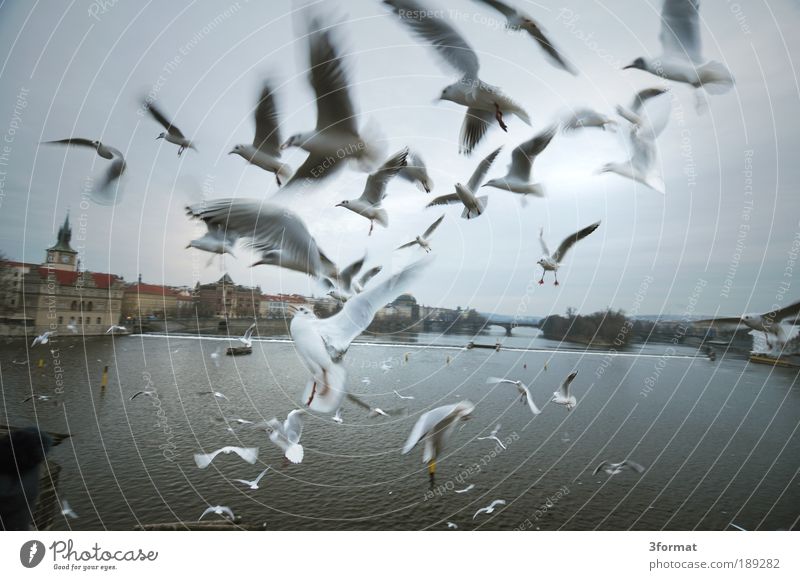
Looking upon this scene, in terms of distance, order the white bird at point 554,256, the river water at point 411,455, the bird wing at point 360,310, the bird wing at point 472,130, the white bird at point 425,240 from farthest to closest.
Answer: the river water at point 411,455
the white bird at point 425,240
the bird wing at point 472,130
the white bird at point 554,256
the bird wing at point 360,310

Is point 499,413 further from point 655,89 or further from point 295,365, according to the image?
point 295,365

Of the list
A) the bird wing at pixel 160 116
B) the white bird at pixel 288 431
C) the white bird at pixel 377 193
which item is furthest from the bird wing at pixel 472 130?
the white bird at pixel 288 431

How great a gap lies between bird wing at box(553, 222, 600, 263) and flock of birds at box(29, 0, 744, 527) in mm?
13

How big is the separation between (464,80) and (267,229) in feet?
6.23

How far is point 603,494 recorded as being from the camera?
216 inches

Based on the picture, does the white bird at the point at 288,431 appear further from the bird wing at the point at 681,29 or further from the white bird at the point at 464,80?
the bird wing at the point at 681,29

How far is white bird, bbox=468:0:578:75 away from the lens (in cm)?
306

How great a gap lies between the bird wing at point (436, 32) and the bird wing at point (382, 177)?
0.81 meters

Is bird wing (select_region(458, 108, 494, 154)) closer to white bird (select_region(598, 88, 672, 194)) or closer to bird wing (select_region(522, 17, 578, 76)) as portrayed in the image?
bird wing (select_region(522, 17, 578, 76))

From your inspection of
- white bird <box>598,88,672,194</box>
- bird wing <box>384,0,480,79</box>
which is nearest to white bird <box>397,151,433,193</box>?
bird wing <box>384,0,480,79</box>

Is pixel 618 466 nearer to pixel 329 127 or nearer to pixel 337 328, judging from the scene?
pixel 337 328

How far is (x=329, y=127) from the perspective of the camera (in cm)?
330

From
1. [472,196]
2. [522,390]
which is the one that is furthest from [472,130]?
[522,390]

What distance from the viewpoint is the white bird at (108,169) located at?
11.7ft
